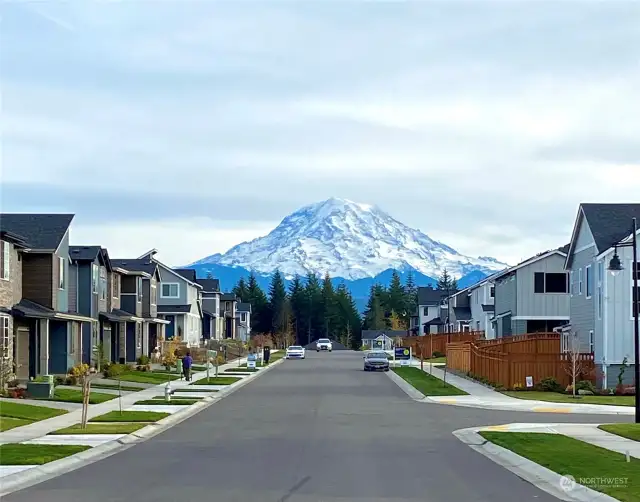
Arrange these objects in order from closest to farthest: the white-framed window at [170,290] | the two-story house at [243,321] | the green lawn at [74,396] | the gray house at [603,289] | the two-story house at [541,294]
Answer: the green lawn at [74,396], the gray house at [603,289], the two-story house at [541,294], the white-framed window at [170,290], the two-story house at [243,321]

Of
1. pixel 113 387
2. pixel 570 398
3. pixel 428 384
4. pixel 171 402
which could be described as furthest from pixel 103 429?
pixel 428 384

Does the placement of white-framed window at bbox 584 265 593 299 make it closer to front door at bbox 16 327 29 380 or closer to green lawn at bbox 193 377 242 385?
green lawn at bbox 193 377 242 385

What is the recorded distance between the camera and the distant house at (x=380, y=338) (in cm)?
14438

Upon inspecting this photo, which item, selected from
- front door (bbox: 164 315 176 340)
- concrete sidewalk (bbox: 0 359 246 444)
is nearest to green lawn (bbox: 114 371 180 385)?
concrete sidewalk (bbox: 0 359 246 444)

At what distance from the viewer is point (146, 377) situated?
52219 mm

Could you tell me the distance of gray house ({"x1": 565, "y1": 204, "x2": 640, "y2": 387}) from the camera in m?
41.6

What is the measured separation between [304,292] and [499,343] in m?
120

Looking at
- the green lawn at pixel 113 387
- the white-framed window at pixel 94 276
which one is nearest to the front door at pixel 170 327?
the white-framed window at pixel 94 276

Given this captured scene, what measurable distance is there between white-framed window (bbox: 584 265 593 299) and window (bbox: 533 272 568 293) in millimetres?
16908

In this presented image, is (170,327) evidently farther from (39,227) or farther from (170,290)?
(39,227)

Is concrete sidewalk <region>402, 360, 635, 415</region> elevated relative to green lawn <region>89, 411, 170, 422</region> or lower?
lower

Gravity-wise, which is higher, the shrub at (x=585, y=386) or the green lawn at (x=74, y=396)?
the green lawn at (x=74, y=396)

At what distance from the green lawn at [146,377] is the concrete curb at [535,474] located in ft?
90.7

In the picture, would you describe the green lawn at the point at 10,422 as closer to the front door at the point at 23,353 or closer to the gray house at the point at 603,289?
the front door at the point at 23,353
